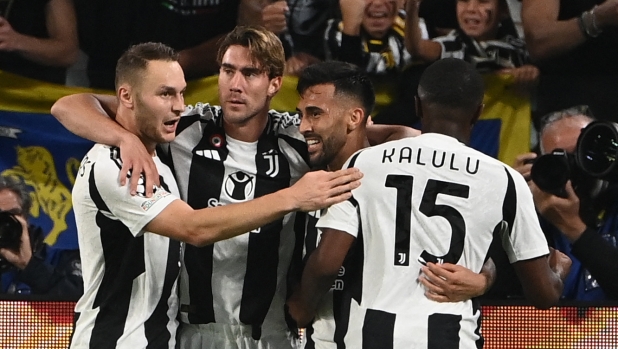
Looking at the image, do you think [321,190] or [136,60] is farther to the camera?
[136,60]

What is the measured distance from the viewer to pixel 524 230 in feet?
8.80

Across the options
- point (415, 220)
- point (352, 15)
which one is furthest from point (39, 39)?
point (415, 220)

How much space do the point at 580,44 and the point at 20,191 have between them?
2.99 metres

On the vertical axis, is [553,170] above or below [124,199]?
above

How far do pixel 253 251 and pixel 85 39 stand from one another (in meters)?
2.20

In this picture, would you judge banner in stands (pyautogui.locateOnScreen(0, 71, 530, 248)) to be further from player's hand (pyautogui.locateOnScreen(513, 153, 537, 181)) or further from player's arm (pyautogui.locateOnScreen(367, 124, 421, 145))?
player's arm (pyautogui.locateOnScreen(367, 124, 421, 145))

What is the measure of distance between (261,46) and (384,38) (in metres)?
1.75

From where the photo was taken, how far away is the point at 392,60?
4621 millimetres

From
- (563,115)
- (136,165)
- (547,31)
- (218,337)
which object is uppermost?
(547,31)

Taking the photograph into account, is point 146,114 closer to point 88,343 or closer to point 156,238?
point 156,238

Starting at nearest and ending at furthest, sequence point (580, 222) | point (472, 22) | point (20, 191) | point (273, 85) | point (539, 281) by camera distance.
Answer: point (539, 281)
point (273, 85)
point (580, 222)
point (20, 191)
point (472, 22)

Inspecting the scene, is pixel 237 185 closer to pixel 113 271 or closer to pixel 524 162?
pixel 113 271

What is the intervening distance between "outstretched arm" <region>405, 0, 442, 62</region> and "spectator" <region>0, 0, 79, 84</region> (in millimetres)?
1751

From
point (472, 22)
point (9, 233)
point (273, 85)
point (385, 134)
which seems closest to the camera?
point (273, 85)
